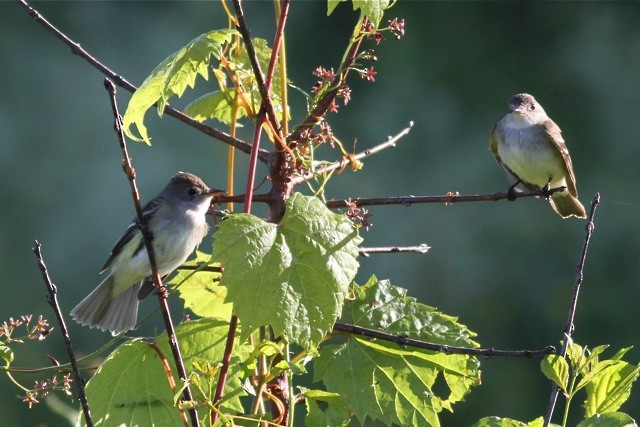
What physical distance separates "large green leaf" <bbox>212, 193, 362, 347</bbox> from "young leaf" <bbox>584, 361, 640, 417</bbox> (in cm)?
44

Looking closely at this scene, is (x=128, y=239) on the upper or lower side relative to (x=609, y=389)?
lower

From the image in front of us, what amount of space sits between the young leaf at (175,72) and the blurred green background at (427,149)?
10.9ft

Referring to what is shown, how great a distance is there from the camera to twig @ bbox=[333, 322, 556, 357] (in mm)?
1554

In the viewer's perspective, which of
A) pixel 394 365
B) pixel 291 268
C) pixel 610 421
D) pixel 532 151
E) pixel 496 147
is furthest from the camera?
pixel 496 147

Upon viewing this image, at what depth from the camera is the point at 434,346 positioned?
5.46 feet

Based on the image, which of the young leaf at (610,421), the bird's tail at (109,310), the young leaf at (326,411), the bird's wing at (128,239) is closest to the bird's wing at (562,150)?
the bird's wing at (128,239)

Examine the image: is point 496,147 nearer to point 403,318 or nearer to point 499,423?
point 403,318

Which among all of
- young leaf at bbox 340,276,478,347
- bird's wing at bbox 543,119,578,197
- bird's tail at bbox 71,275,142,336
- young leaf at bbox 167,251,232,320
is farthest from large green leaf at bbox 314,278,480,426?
bird's wing at bbox 543,119,578,197

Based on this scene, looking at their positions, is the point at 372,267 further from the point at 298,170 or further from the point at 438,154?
the point at 298,170

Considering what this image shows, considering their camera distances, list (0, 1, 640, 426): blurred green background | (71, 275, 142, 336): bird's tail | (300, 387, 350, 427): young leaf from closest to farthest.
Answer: (300, 387, 350, 427): young leaf, (71, 275, 142, 336): bird's tail, (0, 1, 640, 426): blurred green background

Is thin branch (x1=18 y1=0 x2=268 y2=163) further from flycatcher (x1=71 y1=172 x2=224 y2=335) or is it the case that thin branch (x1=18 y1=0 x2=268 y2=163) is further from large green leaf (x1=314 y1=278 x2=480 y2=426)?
flycatcher (x1=71 y1=172 x2=224 y2=335)

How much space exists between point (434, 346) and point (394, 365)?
0.24 meters

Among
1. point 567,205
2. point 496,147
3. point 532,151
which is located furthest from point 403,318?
point 496,147

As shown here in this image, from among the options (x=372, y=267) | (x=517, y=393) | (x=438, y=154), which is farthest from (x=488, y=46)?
(x=517, y=393)
